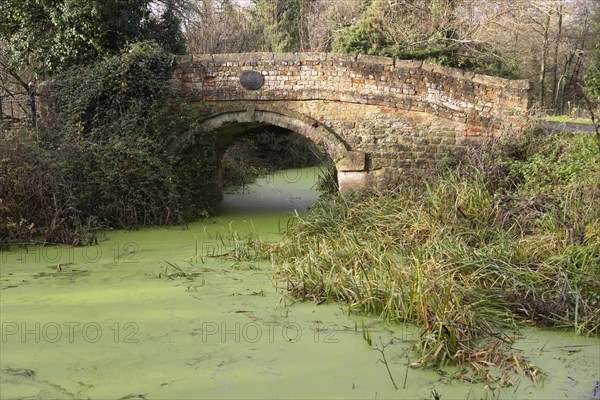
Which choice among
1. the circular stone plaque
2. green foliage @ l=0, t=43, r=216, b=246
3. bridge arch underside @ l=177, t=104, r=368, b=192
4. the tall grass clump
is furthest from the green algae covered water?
the circular stone plaque

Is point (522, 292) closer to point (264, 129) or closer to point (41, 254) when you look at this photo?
point (41, 254)

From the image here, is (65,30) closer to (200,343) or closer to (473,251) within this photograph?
(200,343)

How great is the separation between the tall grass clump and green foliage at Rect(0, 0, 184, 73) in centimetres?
510

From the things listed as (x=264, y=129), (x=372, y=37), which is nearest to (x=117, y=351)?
(x=264, y=129)

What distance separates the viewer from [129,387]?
152 inches

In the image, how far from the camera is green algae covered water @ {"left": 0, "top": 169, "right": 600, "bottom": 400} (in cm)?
384

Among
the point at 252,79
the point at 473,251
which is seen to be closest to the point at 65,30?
the point at 252,79

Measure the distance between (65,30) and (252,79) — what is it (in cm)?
355

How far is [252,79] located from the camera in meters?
9.45

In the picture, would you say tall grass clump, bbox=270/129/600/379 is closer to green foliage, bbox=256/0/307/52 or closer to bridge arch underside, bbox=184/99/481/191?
bridge arch underside, bbox=184/99/481/191

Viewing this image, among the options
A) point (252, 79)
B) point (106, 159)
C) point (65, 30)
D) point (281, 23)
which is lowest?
point (106, 159)

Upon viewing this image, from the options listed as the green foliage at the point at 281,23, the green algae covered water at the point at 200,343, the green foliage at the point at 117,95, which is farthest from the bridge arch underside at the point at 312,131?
the green foliage at the point at 281,23

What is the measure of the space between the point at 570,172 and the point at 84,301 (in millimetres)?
6043

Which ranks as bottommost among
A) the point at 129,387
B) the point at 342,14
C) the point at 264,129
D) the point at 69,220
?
the point at 129,387
